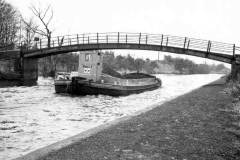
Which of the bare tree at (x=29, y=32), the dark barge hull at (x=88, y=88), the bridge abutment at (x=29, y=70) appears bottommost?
the dark barge hull at (x=88, y=88)

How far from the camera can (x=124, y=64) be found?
260 ft

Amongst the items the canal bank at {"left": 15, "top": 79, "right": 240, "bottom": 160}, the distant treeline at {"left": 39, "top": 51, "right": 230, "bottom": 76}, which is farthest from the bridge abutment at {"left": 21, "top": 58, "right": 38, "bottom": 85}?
the canal bank at {"left": 15, "top": 79, "right": 240, "bottom": 160}

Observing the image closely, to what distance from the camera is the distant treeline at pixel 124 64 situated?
55438 mm

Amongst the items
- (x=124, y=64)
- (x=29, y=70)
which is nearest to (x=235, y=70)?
(x=29, y=70)

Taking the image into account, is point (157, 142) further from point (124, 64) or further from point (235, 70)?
point (124, 64)

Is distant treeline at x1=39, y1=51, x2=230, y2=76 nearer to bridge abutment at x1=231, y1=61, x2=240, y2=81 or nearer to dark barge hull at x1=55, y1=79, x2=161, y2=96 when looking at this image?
dark barge hull at x1=55, y1=79, x2=161, y2=96

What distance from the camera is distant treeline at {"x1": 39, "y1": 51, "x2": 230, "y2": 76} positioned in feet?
182

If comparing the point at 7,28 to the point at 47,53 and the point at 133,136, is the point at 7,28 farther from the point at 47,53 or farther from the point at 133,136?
the point at 133,136

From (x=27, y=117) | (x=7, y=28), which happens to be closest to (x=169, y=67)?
(x=7, y=28)

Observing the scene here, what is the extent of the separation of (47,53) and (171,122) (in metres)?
28.0

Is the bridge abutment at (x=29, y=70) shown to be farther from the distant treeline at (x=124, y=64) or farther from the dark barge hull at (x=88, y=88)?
the dark barge hull at (x=88, y=88)

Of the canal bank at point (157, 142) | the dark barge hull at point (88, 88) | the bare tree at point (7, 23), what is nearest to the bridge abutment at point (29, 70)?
the bare tree at point (7, 23)

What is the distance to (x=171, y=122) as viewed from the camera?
28.0 ft

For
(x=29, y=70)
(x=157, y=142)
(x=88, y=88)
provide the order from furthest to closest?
(x=29, y=70)
(x=88, y=88)
(x=157, y=142)
